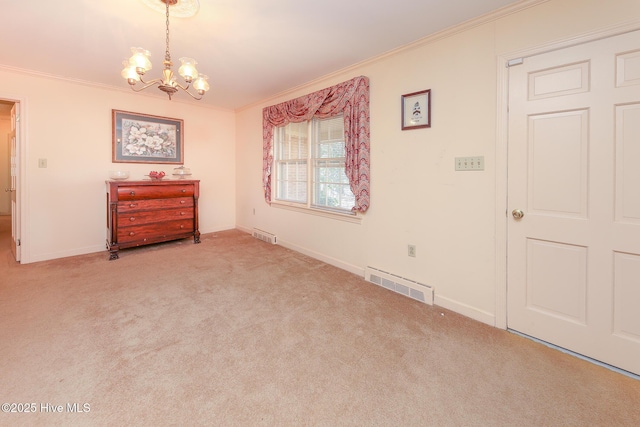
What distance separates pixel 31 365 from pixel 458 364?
2.60 metres

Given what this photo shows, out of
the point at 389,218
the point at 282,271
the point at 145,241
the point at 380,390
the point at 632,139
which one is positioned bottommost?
the point at 380,390

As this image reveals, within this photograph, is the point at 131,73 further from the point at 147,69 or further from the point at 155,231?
the point at 155,231

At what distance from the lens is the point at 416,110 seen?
103 inches

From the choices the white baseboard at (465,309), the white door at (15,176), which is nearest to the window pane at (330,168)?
the white baseboard at (465,309)

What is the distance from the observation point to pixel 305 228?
4031 mm

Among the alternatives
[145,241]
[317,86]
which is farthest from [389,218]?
[145,241]

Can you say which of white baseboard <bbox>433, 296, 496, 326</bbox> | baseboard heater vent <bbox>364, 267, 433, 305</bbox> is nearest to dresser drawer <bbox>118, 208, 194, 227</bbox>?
baseboard heater vent <bbox>364, 267, 433, 305</bbox>

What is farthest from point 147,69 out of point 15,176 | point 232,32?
point 15,176

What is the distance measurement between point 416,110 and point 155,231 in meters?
3.94

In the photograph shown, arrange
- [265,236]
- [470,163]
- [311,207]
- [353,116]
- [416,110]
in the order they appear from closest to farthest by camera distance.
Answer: [470,163]
[416,110]
[353,116]
[311,207]
[265,236]

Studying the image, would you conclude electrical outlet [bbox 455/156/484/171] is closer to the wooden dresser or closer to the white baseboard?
the white baseboard

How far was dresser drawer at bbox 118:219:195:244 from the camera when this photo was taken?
12.8 feet

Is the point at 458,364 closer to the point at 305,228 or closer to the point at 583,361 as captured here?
the point at 583,361

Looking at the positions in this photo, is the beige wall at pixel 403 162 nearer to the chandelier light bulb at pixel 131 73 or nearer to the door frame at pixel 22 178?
the door frame at pixel 22 178
